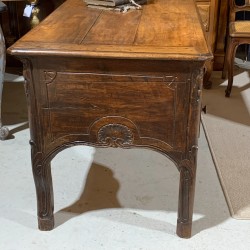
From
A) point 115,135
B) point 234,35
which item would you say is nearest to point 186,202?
point 115,135

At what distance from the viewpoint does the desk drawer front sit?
4.48ft

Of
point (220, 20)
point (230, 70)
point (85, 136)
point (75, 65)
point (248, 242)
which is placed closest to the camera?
point (75, 65)

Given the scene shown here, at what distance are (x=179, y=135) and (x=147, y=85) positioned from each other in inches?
7.9

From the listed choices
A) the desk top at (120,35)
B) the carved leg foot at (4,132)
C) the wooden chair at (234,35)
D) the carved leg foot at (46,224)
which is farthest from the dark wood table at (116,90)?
the wooden chair at (234,35)

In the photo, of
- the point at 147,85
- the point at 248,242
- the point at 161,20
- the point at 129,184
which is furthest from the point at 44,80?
the point at 248,242

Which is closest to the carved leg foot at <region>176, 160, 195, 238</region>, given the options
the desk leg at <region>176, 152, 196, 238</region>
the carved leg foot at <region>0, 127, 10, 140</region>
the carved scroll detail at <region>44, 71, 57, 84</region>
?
the desk leg at <region>176, 152, 196, 238</region>

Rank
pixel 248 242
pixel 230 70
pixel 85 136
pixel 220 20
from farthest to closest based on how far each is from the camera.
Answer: pixel 220 20 < pixel 230 70 < pixel 248 242 < pixel 85 136

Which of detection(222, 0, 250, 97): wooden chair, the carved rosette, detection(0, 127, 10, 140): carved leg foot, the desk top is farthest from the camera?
detection(222, 0, 250, 97): wooden chair

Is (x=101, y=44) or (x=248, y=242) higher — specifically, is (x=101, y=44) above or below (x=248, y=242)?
above

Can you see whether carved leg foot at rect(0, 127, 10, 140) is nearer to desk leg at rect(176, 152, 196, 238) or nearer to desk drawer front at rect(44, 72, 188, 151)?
desk drawer front at rect(44, 72, 188, 151)

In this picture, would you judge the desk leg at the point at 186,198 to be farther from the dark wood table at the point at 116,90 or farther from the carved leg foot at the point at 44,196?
the carved leg foot at the point at 44,196

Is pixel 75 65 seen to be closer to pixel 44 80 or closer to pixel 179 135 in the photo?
pixel 44 80

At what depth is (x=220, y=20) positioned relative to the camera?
10.3 feet

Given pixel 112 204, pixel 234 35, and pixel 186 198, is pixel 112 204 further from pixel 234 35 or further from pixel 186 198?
pixel 234 35
